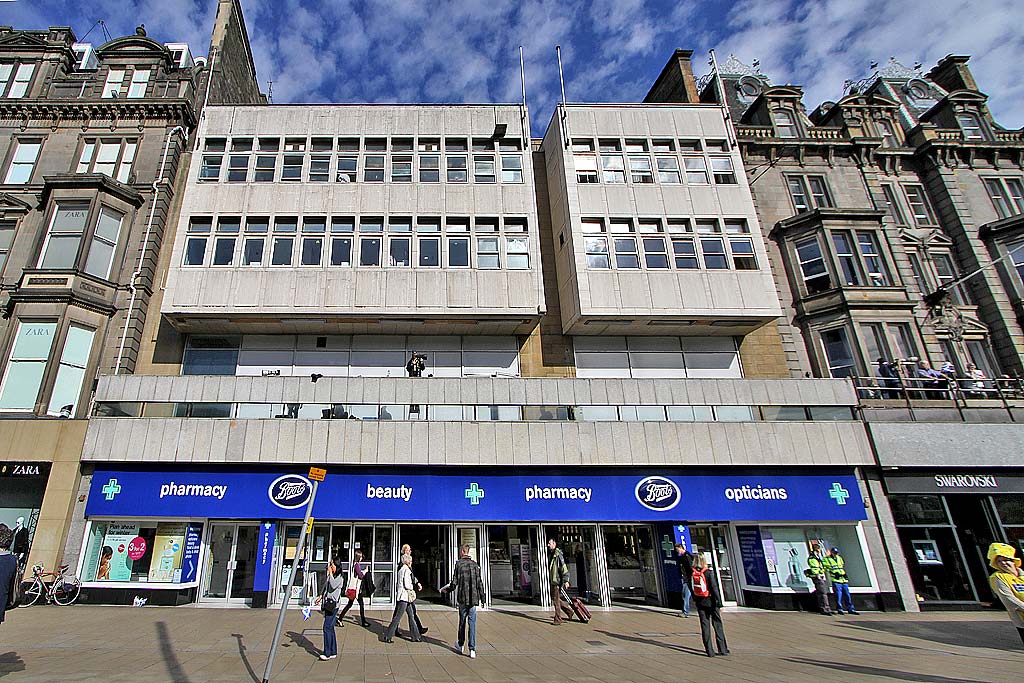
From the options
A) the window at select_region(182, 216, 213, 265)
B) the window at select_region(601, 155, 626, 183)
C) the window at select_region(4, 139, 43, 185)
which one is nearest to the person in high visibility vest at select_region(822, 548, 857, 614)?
the window at select_region(601, 155, 626, 183)

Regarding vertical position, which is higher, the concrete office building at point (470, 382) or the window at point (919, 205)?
the window at point (919, 205)

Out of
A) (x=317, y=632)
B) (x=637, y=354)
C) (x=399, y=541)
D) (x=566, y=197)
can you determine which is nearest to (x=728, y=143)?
(x=566, y=197)

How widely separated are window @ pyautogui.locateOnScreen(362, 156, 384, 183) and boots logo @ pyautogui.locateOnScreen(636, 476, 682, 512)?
15.7 metres

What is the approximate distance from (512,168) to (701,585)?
56.3 feet

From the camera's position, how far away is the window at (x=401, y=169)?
69.5ft

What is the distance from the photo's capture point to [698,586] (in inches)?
390

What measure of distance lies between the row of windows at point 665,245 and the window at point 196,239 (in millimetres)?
14599

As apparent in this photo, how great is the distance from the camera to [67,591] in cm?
1438

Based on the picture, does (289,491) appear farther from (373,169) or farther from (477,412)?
(373,169)

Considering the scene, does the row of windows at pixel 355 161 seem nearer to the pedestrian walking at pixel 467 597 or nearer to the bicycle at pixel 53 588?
the bicycle at pixel 53 588

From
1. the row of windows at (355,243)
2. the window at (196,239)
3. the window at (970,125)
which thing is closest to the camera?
the window at (196,239)

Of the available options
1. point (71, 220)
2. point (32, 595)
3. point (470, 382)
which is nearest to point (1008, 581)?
point (470, 382)

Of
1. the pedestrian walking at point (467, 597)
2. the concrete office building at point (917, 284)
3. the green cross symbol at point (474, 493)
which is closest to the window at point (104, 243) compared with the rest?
the green cross symbol at point (474, 493)

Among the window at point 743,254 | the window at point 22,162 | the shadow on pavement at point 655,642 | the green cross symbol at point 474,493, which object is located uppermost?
the window at point 22,162
